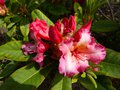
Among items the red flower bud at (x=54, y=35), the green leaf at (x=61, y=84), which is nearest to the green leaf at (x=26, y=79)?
the green leaf at (x=61, y=84)

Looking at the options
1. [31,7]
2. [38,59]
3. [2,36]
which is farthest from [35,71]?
[2,36]

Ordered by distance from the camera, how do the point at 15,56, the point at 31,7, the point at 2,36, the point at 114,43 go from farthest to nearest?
the point at 2,36, the point at 114,43, the point at 31,7, the point at 15,56

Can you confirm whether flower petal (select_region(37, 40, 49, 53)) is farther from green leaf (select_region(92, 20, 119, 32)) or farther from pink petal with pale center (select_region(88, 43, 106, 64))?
green leaf (select_region(92, 20, 119, 32))

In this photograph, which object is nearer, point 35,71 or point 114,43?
point 35,71

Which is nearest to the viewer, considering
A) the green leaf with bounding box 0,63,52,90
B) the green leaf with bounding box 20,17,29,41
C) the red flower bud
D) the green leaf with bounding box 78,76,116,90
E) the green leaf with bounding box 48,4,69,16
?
the red flower bud

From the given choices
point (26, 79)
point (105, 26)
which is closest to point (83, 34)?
point (26, 79)

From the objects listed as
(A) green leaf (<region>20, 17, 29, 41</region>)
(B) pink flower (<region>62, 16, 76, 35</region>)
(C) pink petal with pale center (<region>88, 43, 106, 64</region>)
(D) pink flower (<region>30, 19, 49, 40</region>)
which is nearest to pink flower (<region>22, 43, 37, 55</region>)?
(D) pink flower (<region>30, 19, 49, 40</region>)

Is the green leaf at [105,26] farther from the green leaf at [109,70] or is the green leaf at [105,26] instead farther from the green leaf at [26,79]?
the green leaf at [26,79]

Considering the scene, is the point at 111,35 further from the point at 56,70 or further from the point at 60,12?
the point at 56,70
